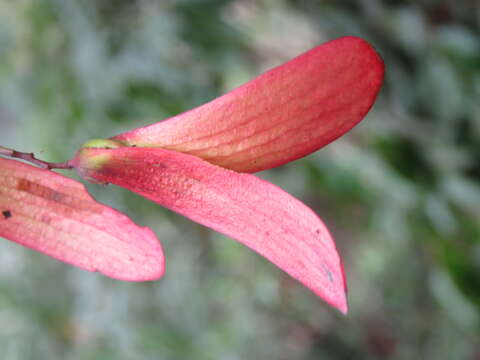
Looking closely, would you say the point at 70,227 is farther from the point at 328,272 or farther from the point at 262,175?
the point at 262,175

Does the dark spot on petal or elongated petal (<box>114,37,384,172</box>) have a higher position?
elongated petal (<box>114,37,384,172</box>)

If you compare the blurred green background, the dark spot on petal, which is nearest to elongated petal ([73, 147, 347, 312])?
the dark spot on petal

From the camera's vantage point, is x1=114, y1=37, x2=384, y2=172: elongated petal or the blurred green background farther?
the blurred green background

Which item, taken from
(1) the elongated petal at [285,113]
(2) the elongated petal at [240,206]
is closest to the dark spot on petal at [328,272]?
(2) the elongated petal at [240,206]

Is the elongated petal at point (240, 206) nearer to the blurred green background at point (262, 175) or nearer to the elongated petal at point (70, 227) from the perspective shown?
the elongated petal at point (70, 227)

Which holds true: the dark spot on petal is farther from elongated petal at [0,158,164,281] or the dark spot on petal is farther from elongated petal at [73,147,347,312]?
elongated petal at [0,158,164,281]

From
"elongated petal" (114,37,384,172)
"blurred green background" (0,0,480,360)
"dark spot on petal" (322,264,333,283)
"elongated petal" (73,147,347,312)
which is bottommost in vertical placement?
"dark spot on petal" (322,264,333,283)
